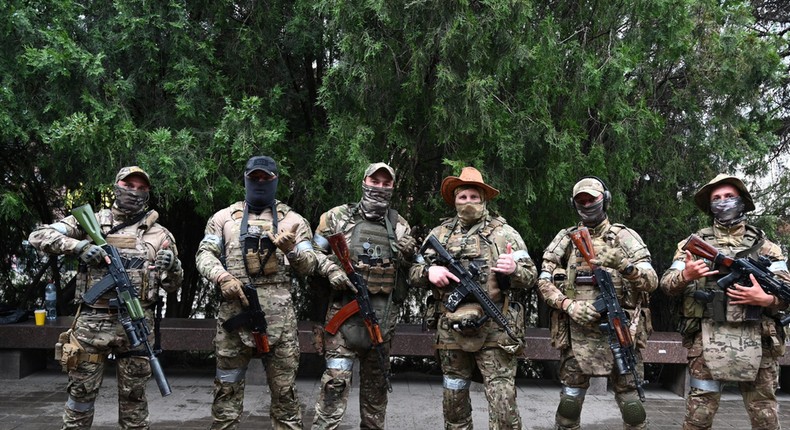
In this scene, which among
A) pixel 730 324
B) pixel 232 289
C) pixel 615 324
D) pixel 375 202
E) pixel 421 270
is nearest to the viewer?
pixel 232 289

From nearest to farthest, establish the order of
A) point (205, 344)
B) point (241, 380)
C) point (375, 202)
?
point (241, 380) < point (375, 202) < point (205, 344)

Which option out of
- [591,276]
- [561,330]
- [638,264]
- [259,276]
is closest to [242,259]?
[259,276]

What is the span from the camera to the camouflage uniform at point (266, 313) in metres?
4.37

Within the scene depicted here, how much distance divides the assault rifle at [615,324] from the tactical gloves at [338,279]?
1759mm

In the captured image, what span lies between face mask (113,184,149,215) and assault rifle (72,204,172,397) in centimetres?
23

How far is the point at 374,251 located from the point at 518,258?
42.8 inches

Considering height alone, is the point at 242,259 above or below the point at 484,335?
above

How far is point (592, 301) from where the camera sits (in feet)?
15.0

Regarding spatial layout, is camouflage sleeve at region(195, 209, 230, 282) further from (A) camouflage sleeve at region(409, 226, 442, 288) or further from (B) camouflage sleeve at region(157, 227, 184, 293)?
(A) camouflage sleeve at region(409, 226, 442, 288)

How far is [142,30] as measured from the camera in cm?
630

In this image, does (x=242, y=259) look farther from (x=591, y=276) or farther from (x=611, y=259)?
(x=611, y=259)

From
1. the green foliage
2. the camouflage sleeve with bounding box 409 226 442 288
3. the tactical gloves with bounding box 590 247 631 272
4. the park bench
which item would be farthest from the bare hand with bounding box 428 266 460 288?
the park bench

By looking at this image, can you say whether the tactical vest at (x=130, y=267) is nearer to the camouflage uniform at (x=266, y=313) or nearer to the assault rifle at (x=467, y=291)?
the camouflage uniform at (x=266, y=313)

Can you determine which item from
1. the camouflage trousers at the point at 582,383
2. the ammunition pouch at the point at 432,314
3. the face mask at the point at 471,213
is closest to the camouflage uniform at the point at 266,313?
the ammunition pouch at the point at 432,314
